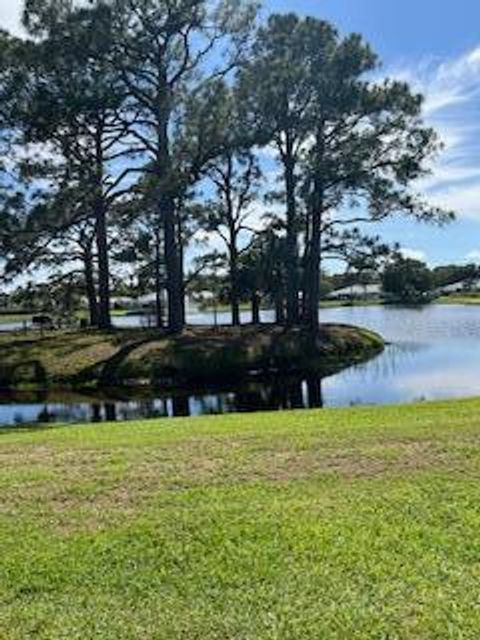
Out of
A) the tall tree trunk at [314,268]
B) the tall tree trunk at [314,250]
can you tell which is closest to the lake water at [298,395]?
the tall tree trunk at [314,250]

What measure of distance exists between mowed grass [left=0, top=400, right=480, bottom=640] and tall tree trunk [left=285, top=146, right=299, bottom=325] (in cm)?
3819

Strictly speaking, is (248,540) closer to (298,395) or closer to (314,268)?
(298,395)

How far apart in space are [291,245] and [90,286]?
10.5 meters

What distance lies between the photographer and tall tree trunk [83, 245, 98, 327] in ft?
162

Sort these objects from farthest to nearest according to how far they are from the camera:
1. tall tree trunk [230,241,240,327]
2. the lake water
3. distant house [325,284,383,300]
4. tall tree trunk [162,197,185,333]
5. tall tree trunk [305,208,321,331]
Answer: distant house [325,284,383,300], tall tree trunk [230,241,240,327], tall tree trunk [305,208,321,331], tall tree trunk [162,197,185,333], the lake water

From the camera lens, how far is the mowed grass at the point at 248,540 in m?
5.98

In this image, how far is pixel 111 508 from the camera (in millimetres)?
8703

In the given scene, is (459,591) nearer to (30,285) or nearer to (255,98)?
(255,98)

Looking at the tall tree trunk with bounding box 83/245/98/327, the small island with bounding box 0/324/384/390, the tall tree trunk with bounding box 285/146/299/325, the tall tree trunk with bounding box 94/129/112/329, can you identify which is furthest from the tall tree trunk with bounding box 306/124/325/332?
the tall tree trunk with bounding box 83/245/98/327

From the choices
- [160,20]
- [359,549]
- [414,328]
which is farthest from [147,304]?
[359,549]

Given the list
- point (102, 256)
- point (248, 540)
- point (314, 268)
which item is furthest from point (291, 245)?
point (248, 540)

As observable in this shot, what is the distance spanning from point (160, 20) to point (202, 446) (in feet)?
104

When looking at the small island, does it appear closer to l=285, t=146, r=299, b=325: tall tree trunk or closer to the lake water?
the lake water

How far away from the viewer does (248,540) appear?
295 inches
